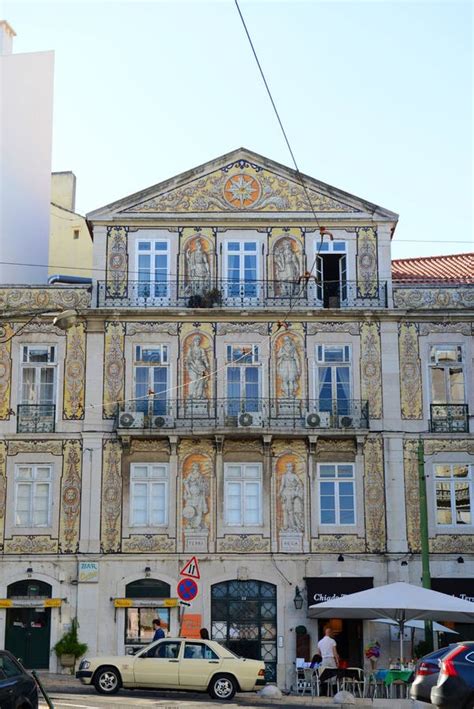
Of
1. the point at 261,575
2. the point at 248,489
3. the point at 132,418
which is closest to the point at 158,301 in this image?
the point at 132,418

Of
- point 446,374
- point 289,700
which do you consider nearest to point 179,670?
point 289,700

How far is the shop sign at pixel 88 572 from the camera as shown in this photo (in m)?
34.0

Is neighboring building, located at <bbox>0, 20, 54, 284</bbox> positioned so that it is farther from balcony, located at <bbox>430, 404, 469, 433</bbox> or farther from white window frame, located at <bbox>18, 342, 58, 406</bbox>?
balcony, located at <bbox>430, 404, 469, 433</bbox>

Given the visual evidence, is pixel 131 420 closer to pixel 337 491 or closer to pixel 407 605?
pixel 337 491

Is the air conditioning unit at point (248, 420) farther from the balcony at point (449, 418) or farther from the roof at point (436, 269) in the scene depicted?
the roof at point (436, 269)

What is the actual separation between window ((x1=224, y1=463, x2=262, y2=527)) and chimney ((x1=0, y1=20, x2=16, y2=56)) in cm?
1959

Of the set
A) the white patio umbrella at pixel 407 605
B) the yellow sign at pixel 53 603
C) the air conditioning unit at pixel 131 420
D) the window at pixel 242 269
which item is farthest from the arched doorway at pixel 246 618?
the window at pixel 242 269

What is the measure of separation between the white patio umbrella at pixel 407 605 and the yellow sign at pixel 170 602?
7009 mm

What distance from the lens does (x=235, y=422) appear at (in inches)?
1363

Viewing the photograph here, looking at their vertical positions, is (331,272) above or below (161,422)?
above

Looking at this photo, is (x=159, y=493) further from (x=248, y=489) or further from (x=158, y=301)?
(x=158, y=301)

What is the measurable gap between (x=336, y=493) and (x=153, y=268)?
8569 mm

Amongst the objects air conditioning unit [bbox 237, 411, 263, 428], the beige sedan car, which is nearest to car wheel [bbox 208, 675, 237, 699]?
the beige sedan car

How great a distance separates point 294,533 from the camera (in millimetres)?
34375
